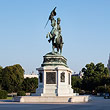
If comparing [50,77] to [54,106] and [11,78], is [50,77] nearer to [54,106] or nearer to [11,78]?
[54,106]

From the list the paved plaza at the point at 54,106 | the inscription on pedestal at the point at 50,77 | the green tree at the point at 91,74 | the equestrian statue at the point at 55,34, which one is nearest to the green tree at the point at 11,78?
the green tree at the point at 91,74

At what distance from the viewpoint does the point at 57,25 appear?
40688 millimetres

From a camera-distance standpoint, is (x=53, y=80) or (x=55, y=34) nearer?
(x=53, y=80)

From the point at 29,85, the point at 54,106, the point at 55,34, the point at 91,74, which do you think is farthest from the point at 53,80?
the point at 91,74

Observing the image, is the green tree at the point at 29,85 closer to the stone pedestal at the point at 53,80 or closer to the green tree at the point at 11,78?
the green tree at the point at 11,78

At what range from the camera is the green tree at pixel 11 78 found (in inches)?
3590

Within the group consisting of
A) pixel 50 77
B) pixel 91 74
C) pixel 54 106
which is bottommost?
pixel 54 106

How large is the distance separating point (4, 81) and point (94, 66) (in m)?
33.5

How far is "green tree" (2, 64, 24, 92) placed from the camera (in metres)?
91.2

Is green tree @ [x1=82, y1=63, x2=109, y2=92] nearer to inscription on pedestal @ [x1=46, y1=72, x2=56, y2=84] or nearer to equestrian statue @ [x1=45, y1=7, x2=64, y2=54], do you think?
equestrian statue @ [x1=45, y1=7, x2=64, y2=54]

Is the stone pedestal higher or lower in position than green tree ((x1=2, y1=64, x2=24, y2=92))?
lower

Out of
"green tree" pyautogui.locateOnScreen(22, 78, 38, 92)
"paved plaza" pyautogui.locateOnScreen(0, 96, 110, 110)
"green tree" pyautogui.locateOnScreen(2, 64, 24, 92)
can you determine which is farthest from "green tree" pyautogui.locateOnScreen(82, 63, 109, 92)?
"paved plaza" pyautogui.locateOnScreen(0, 96, 110, 110)

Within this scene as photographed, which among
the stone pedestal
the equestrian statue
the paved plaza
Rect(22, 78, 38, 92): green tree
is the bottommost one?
the paved plaza

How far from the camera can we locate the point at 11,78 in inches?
3615
